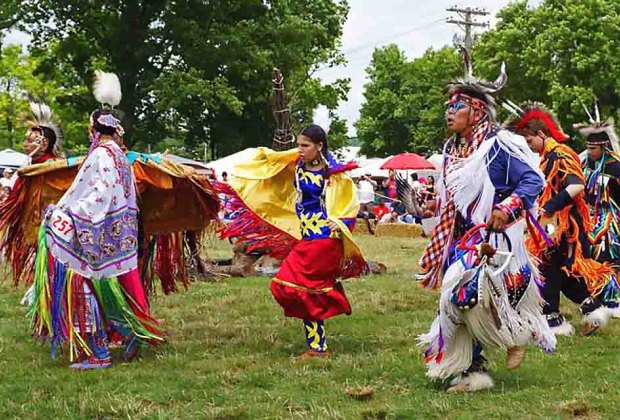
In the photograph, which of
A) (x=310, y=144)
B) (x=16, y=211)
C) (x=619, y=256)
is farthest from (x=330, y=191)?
(x=619, y=256)

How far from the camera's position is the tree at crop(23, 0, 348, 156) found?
22.8 meters

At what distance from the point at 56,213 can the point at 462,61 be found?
8.59ft

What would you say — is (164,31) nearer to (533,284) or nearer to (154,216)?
(154,216)

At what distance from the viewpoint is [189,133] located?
28.3m

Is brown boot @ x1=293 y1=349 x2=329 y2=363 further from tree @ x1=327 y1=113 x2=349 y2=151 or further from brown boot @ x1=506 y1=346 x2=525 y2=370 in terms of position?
tree @ x1=327 y1=113 x2=349 y2=151

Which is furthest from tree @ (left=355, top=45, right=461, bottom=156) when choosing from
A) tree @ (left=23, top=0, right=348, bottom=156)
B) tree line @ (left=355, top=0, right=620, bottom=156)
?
tree @ (left=23, top=0, right=348, bottom=156)

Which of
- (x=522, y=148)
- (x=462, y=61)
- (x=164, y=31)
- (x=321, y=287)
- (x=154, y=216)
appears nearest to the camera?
(x=522, y=148)

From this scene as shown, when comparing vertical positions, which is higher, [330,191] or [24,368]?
[330,191]

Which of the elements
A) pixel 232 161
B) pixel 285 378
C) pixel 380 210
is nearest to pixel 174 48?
pixel 380 210

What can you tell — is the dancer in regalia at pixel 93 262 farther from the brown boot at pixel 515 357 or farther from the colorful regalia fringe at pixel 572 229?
the colorful regalia fringe at pixel 572 229

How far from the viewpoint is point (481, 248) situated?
431 centimetres

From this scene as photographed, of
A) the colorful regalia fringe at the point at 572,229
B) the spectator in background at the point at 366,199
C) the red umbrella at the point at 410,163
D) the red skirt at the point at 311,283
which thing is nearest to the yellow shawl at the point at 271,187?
the red skirt at the point at 311,283

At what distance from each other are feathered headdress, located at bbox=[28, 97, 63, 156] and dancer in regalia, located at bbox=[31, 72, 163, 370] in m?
0.82

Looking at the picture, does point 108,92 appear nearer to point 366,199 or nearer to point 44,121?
point 44,121
